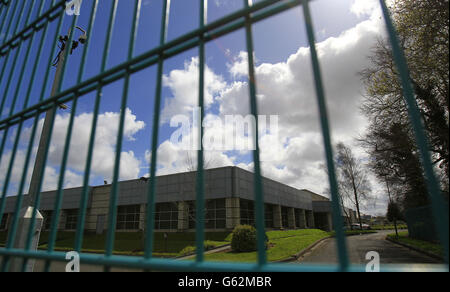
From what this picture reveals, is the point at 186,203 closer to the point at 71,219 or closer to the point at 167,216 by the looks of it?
the point at 167,216

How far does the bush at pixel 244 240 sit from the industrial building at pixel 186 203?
306 inches

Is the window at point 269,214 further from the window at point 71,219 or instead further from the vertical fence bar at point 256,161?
the vertical fence bar at point 256,161

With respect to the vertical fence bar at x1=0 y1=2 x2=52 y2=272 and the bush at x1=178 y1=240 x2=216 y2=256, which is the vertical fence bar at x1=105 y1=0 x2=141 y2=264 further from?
the bush at x1=178 y1=240 x2=216 y2=256

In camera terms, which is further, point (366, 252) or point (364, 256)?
point (366, 252)

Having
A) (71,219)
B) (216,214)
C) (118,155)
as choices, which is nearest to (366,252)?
(216,214)

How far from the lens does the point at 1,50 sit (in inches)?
175

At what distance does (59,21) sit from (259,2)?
3119mm

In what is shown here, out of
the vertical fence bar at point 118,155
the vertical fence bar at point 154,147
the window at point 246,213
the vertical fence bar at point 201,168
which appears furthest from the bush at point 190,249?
the vertical fence bar at point 201,168

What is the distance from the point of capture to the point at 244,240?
48.2 feet

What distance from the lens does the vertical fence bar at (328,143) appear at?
113 cm

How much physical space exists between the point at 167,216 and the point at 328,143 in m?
28.9

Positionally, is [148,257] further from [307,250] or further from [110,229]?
[307,250]
